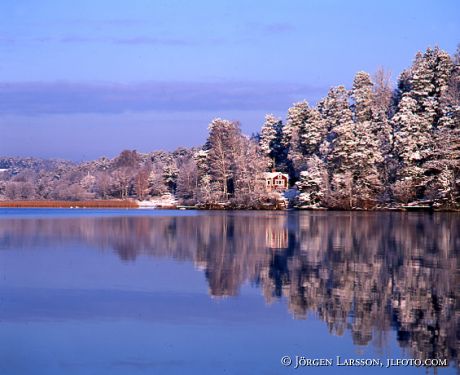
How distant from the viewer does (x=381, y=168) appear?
8019 cm

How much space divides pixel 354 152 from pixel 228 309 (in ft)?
212

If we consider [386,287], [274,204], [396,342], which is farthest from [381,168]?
[396,342]

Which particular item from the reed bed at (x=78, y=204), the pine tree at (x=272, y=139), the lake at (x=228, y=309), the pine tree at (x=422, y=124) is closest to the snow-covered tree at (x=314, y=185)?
the pine tree at (x=422, y=124)

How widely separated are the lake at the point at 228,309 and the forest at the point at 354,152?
1766 inches

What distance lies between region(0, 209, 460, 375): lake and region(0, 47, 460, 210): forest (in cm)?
4485

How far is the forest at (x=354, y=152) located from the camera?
7281 cm

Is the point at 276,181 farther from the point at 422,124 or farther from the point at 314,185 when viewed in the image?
the point at 422,124

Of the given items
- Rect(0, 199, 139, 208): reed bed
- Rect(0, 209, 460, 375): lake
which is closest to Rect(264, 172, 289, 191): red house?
Rect(0, 199, 139, 208): reed bed

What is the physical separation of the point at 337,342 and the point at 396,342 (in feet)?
3.21

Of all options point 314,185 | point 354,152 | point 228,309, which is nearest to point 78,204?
point 314,185

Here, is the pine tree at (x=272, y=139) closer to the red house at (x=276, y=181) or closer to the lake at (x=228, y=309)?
the red house at (x=276, y=181)

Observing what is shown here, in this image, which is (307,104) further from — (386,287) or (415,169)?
(386,287)

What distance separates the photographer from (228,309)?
50.3 ft

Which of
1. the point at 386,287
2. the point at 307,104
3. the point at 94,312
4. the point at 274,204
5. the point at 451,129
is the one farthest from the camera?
the point at 307,104
